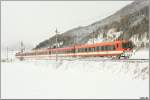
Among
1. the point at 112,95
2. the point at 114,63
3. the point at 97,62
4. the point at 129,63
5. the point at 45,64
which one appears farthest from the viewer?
the point at 45,64

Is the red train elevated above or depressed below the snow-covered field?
above

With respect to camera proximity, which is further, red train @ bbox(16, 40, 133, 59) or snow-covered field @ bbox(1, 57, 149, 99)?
red train @ bbox(16, 40, 133, 59)

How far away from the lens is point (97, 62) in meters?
35.6

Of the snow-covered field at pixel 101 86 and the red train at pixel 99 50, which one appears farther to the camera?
the red train at pixel 99 50

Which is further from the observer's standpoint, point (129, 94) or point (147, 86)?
point (147, 86)

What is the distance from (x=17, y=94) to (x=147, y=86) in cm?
1070

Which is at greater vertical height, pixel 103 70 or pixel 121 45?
pixel 121 45

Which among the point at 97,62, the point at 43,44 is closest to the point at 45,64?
the point at 97,62

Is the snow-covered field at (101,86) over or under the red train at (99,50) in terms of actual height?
under

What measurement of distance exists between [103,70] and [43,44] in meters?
163

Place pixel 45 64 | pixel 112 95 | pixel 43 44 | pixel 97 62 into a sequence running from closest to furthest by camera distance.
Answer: pixel 112 95, pixel 97 62, pixel 45 64, pixel 43 44

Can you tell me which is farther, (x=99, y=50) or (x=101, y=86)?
(x=99, y=50)

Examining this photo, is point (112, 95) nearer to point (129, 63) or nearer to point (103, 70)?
point (129, 63)

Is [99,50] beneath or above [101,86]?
above
